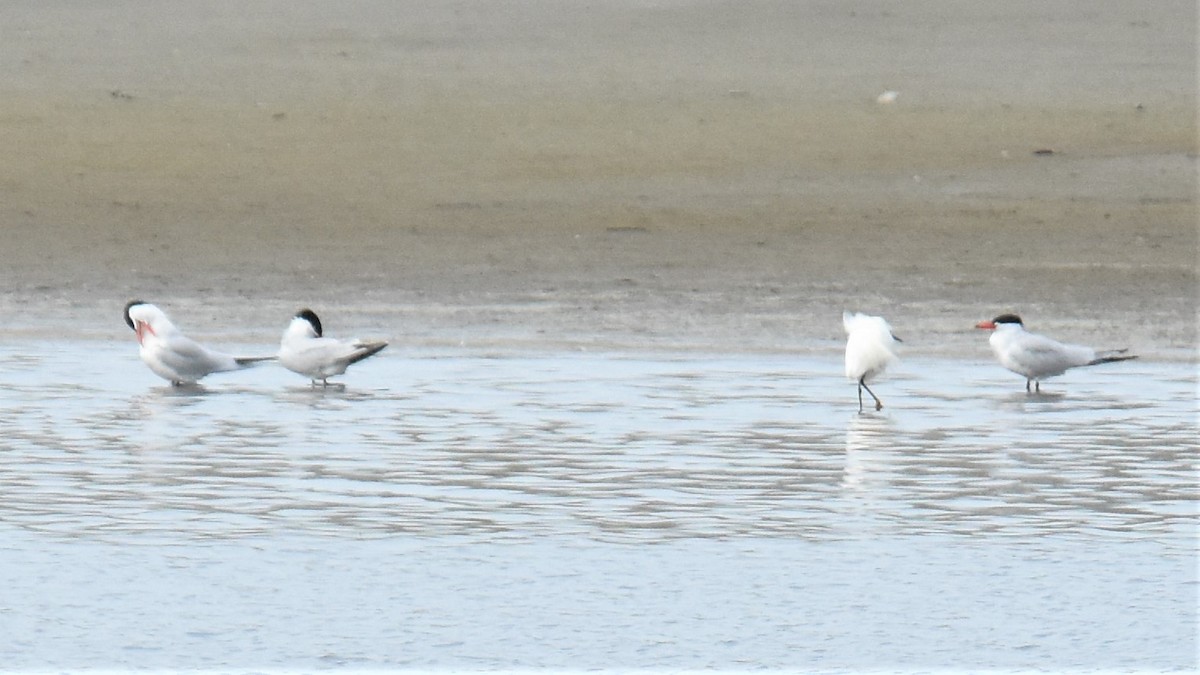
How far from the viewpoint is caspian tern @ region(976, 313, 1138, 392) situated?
35.5 feet

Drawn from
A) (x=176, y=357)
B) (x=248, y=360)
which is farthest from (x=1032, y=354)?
(x=176, y=357)

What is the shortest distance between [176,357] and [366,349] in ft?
2.82

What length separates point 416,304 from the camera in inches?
552

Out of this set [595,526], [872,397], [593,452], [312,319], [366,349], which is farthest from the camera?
[312,319]

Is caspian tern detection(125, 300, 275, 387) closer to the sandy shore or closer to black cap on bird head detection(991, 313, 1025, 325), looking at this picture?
the sandy shore

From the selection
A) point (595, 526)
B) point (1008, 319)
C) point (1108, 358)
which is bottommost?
point (595, 526)

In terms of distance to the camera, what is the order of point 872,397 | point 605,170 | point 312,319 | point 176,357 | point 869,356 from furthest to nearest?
1. point 605,170
2. point 312,319
3. point 176,357
4. point 872,397
5. point 869,356

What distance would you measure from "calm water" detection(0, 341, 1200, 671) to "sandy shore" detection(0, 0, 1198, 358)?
2.69m

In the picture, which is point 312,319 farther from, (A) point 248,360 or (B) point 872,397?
(B) point 872,397

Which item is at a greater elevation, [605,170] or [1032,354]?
[605,170]

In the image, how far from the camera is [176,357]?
10.8 metres

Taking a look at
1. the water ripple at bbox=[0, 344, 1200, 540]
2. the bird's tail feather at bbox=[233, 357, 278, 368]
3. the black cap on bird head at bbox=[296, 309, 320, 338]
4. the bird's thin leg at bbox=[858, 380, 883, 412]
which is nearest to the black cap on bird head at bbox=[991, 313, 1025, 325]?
the water ripple at bbox=[0, 344, 1200, 540]

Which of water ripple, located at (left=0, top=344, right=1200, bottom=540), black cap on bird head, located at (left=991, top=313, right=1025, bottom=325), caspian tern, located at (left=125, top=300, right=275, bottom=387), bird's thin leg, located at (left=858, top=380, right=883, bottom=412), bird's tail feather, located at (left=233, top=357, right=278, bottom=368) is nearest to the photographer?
water ripple, located at (left=0, top=344, right=1200, bottom=540)

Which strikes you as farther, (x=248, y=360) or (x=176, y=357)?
(x=248, y=360)
